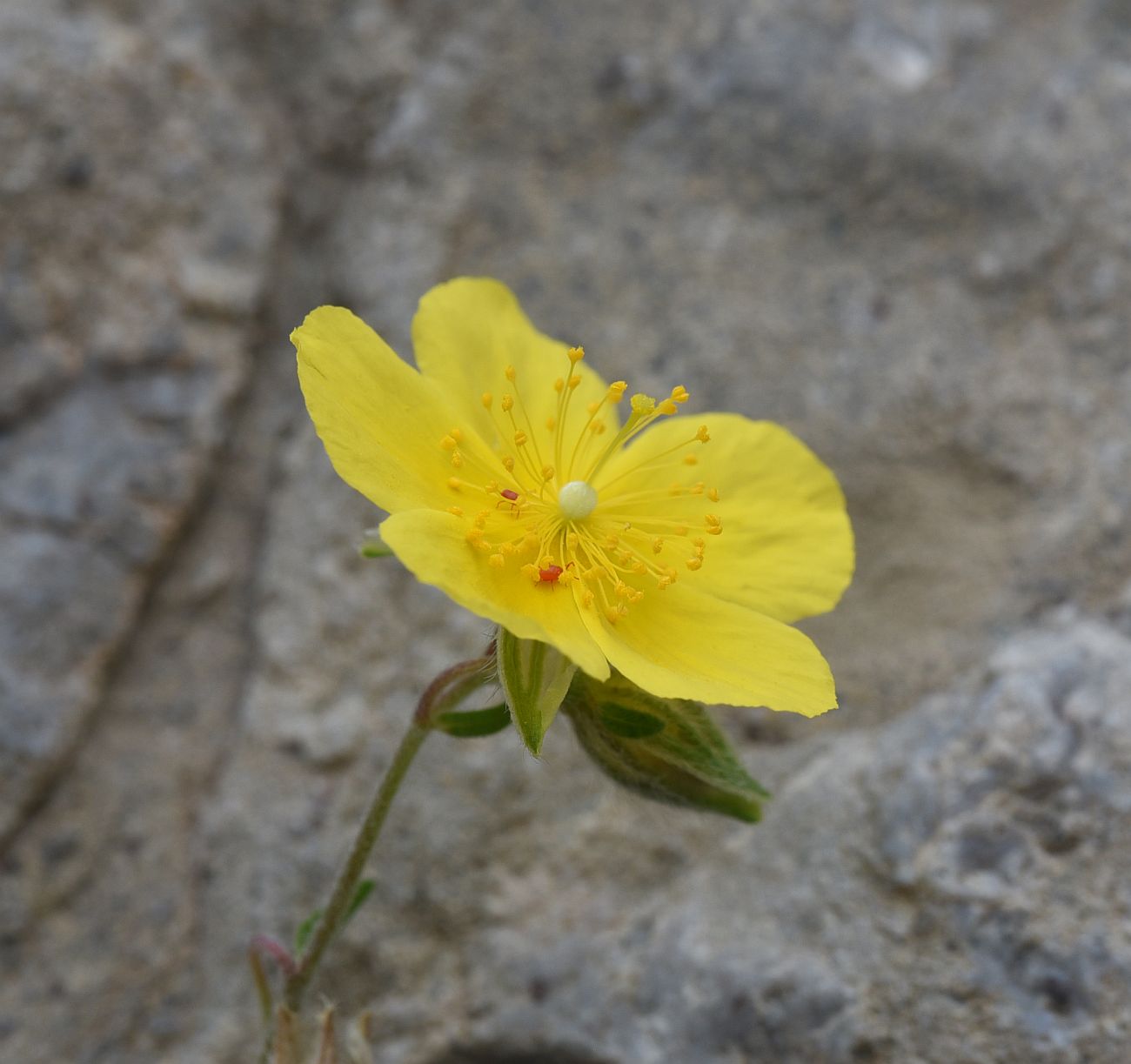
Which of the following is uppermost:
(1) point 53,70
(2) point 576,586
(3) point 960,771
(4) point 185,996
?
(1) point 53,70

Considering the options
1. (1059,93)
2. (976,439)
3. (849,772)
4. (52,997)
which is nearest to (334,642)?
(52,997)

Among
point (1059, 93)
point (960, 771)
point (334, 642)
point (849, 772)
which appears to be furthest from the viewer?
point (1059, 93)

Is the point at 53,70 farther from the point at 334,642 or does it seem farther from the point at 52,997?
the point at 52,997

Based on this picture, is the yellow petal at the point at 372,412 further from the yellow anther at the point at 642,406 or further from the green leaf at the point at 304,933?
the green leaf at the point at 304,933

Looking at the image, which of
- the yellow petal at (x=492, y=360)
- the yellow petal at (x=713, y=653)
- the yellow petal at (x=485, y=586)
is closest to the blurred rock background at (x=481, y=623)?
the yellow petal at (x=713, y=653)

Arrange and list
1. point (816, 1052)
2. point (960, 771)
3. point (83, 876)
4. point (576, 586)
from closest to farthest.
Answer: point (576, 586), point (816, 1052), point (960, 771), point (83, 876)

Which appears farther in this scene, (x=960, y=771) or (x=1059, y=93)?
(x=1059, y=93)

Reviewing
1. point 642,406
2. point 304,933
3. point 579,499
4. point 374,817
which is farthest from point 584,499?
point 304,933
